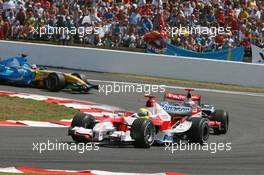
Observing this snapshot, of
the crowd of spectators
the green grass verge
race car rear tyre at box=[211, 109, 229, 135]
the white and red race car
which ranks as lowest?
the green grass verge

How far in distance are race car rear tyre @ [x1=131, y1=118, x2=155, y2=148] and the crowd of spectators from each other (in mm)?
11733

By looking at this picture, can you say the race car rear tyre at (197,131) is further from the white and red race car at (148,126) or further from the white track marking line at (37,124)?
the white track marking line at (37,124)

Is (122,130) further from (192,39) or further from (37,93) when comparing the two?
(192,39)

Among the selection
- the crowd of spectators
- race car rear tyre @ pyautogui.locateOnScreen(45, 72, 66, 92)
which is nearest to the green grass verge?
race car rear tyre @ pyautogui.locateOnScreen(45, 72, 66, 92)

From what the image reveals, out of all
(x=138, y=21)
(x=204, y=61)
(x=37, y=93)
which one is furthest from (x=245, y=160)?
(x=138, y=21)

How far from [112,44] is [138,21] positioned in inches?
54.2

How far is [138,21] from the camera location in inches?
1064

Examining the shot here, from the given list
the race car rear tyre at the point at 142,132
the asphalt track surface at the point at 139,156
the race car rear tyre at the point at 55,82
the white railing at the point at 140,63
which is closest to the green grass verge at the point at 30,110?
the asphalt track surface at the point at 139,156

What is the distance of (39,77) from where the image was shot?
73.7 feet

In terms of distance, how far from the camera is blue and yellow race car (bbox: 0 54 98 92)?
21844mm

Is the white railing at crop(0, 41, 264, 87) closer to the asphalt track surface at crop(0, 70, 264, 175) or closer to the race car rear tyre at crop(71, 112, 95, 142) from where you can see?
the asphalt track surface at crop(0, 70, 264, 175)

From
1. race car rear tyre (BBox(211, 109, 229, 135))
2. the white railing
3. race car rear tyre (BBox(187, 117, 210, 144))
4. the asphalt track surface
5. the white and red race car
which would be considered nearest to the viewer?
the asphalt track surface

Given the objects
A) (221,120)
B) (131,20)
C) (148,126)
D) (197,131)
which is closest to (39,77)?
(131,20)

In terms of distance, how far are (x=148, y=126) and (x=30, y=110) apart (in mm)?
5303
